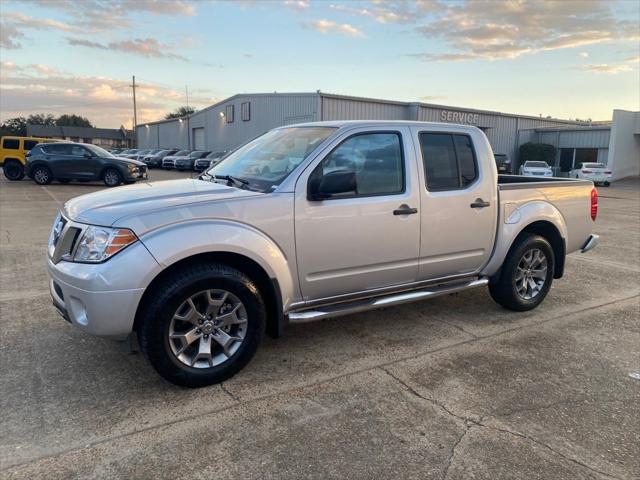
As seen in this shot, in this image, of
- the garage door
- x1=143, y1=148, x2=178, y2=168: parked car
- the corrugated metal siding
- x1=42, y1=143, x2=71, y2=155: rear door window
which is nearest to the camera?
x1=42, y1=143, x2=71, y2=155: rear door window

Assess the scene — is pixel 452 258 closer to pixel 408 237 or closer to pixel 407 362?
pixel 408 237

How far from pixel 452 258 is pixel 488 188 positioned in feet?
2.57

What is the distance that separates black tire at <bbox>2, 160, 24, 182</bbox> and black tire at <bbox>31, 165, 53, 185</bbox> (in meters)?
3.47

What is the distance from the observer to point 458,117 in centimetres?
3628

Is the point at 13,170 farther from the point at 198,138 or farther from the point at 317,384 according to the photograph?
the point at 198,138

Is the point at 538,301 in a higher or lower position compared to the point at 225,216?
lower

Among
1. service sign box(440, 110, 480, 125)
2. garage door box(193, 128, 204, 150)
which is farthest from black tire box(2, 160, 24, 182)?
service sign box(440, 110, 480, 125)

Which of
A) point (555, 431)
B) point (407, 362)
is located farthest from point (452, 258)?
point (555, 431)

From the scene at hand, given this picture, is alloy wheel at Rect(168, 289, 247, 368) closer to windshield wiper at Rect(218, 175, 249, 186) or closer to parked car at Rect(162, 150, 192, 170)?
windshield wiper at Rect(218, 175, 249, 186)

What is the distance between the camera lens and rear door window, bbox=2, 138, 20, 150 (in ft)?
74.0

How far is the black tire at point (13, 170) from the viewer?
22812mm

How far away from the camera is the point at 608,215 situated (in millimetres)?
15141

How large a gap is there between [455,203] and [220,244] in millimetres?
2261

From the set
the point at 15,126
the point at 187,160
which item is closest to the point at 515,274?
the point at 187,160
